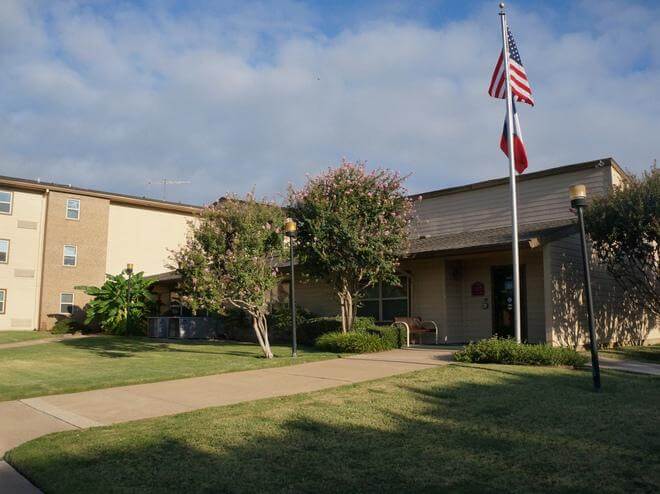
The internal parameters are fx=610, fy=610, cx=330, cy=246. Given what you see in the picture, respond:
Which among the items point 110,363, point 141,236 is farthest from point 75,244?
point 110,363

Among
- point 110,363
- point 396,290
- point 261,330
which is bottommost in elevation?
point 110,363

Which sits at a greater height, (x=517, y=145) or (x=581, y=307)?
(x=517, y=145)

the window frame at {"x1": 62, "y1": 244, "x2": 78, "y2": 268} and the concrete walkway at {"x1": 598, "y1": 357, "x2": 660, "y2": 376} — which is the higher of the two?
the window frame at {"x1": 62, "y1": 244, "x2": 78, "y2": 268}

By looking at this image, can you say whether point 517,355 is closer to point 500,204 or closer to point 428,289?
point 428,289

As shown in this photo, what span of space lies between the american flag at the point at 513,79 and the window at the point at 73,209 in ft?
72.9

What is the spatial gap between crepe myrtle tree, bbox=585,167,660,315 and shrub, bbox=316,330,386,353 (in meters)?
5.85

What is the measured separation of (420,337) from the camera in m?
18.1

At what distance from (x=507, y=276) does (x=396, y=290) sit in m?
3.56

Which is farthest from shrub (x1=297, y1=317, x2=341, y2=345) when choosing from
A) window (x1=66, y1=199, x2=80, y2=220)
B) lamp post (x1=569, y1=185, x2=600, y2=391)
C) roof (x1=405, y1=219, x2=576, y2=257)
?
window (x1=66, y1=199, x2=80, y2=220)

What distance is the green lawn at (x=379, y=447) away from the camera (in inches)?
202

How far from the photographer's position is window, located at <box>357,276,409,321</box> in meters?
19.3

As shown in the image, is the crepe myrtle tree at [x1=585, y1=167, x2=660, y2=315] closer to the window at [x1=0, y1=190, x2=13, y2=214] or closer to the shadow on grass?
the shadow on grass

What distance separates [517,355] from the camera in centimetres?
1176

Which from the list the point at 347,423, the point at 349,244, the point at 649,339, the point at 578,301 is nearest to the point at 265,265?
the point at 349,244
